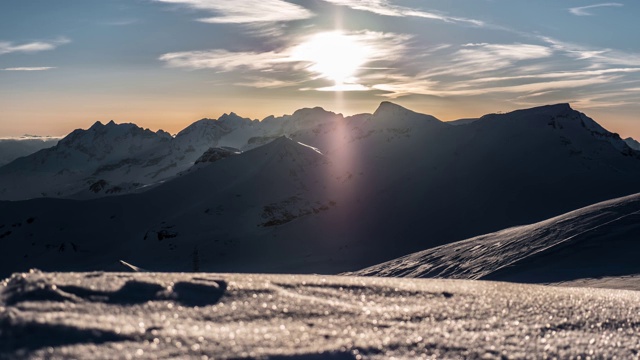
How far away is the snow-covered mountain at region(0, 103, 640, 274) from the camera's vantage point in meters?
62.5

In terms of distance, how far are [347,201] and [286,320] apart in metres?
70.6

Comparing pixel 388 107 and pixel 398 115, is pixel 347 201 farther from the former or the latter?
pixel 388 107

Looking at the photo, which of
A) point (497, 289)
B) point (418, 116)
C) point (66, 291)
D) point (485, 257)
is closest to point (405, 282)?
point (497, 289)

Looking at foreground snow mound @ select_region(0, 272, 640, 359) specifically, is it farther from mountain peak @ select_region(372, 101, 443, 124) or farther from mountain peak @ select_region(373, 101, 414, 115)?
mountain peak @ select_region(373, 101, 414, 115)

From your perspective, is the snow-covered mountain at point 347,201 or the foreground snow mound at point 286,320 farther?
the snow-covered mountain at point 347,201

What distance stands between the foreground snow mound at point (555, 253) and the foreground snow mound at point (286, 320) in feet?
51.0

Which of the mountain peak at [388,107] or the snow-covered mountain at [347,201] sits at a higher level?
the mountain peak at [388,107]

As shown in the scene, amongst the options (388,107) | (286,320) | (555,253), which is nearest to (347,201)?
(388,107)

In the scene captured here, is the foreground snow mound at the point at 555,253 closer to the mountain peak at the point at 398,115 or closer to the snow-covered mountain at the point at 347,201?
the snow-covered mountain at the point at 347,201

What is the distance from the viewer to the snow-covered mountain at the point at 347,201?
2462 inches

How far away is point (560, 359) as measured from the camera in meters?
4.71

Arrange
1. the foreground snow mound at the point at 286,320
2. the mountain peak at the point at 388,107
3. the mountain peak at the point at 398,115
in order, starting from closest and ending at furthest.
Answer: the foreground snow mound at the point at 286,320 < the mountain peak at the point at 398,115 < the mountain peak at the point at 388,107

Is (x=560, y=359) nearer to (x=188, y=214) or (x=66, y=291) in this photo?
(x=66, y=291)

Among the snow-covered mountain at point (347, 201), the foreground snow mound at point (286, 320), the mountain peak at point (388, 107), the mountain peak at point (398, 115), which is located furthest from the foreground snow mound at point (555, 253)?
the mountain peak at point (388, 107)
